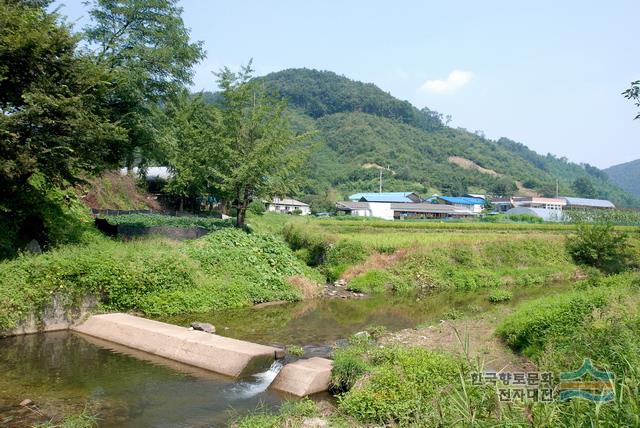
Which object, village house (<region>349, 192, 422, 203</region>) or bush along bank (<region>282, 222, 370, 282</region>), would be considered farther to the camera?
village house (<region>349, 192, 422, 203</region>)

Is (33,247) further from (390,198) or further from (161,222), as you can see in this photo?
(390,198)

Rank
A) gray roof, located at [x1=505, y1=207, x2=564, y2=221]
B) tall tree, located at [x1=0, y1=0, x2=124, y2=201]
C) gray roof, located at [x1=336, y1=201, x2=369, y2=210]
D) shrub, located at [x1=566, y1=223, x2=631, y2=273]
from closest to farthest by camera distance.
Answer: tall tree, located at [x1=0, y1=0, x2=124, y2=201], shrub, located at [x1=566, y1=223, x2=631, y2=273], gray roof, located at [x1=505, y1=207, x2=564, y2=221], gray roof, located at [x1=336, y1=201, x2=369, y2=210]

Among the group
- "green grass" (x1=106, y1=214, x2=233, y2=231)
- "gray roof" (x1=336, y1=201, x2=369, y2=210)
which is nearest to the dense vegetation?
"green grass" (x1=106, y1=214, x2=233, y2=231)

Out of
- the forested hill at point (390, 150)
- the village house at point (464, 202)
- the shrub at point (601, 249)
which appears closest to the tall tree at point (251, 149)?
the shrub at point (601, 249)

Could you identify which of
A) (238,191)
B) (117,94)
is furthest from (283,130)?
(117,94)

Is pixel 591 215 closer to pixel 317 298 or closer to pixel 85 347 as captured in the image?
pixel 317 298

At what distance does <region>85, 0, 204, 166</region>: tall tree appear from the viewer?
24.0m

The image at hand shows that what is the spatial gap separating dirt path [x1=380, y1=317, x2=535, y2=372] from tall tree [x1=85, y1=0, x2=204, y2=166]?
16608 millimetres

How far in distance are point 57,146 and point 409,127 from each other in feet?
477

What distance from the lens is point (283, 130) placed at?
88.7ft

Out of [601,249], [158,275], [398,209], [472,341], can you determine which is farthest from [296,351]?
[398,209]

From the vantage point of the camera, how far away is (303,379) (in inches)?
408

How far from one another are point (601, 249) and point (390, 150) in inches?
3810

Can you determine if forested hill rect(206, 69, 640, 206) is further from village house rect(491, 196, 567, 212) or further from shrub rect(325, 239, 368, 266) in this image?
shrub rect(325, 239, 368, 266)
